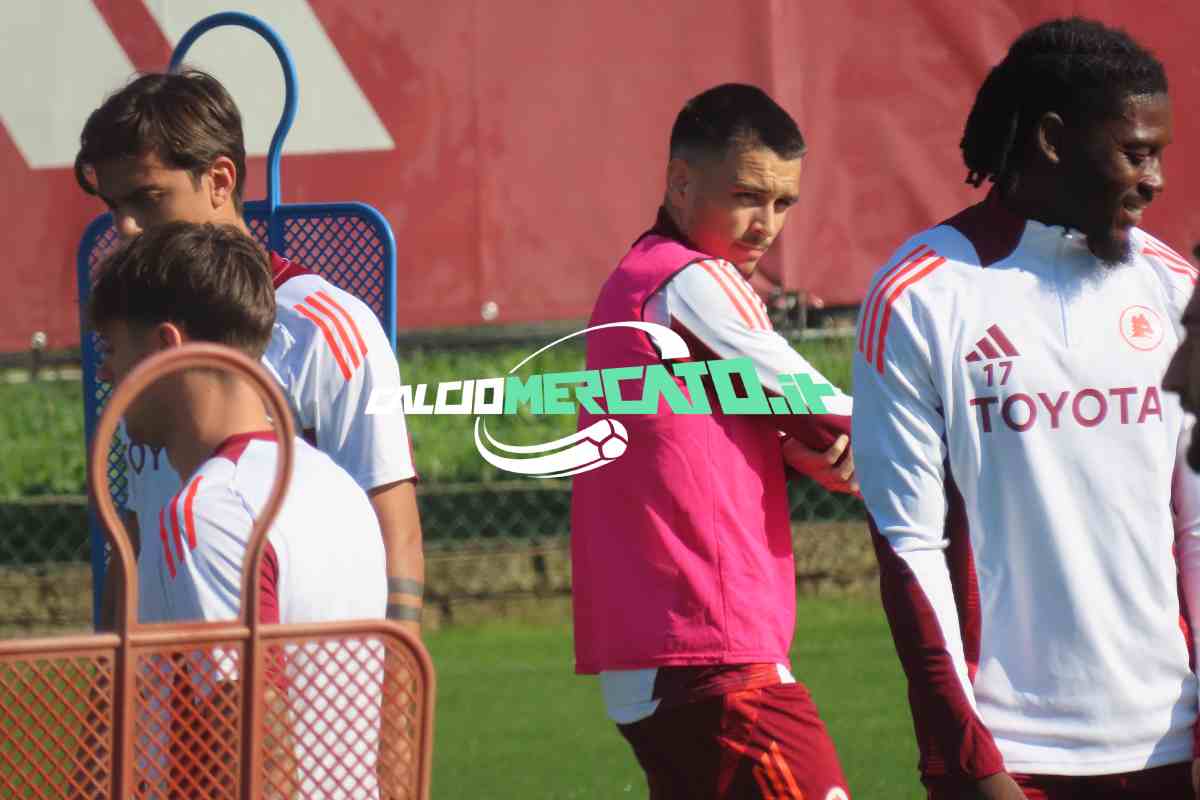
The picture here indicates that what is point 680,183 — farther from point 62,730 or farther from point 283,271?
point 62,730

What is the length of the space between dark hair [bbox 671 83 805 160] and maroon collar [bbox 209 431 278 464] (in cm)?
131

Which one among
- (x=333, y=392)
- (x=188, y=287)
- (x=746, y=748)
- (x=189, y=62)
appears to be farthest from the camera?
(x=189, y=62)

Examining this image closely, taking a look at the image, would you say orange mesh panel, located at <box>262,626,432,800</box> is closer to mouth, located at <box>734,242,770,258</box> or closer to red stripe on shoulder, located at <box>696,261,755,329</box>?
red stripe on shoulder, located at <box>696,261,755,329</box>

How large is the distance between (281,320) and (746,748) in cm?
103

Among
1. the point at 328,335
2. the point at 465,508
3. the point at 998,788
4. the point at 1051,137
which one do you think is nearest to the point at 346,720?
the point at 998,788

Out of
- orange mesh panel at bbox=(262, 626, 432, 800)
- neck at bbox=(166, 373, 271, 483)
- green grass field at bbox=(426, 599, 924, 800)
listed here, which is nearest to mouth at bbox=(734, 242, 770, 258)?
neck at bbox=(166, 373, 271, 483)

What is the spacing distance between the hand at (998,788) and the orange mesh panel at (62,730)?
1135 mm

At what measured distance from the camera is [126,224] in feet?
11.0

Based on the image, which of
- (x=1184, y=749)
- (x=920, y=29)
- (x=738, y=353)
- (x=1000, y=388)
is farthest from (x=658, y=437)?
(x=920, y=29)

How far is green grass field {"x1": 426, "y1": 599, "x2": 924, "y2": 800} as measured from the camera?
19.2 ft

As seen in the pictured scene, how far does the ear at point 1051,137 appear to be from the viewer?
2.72 m

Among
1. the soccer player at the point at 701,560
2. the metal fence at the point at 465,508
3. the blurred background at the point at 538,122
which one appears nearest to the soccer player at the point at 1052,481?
the soccer player at the point at 701,560

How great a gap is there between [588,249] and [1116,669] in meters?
4.14

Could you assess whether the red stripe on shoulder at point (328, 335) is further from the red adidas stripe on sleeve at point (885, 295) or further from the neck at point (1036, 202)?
the neck at point (1036, 202)
